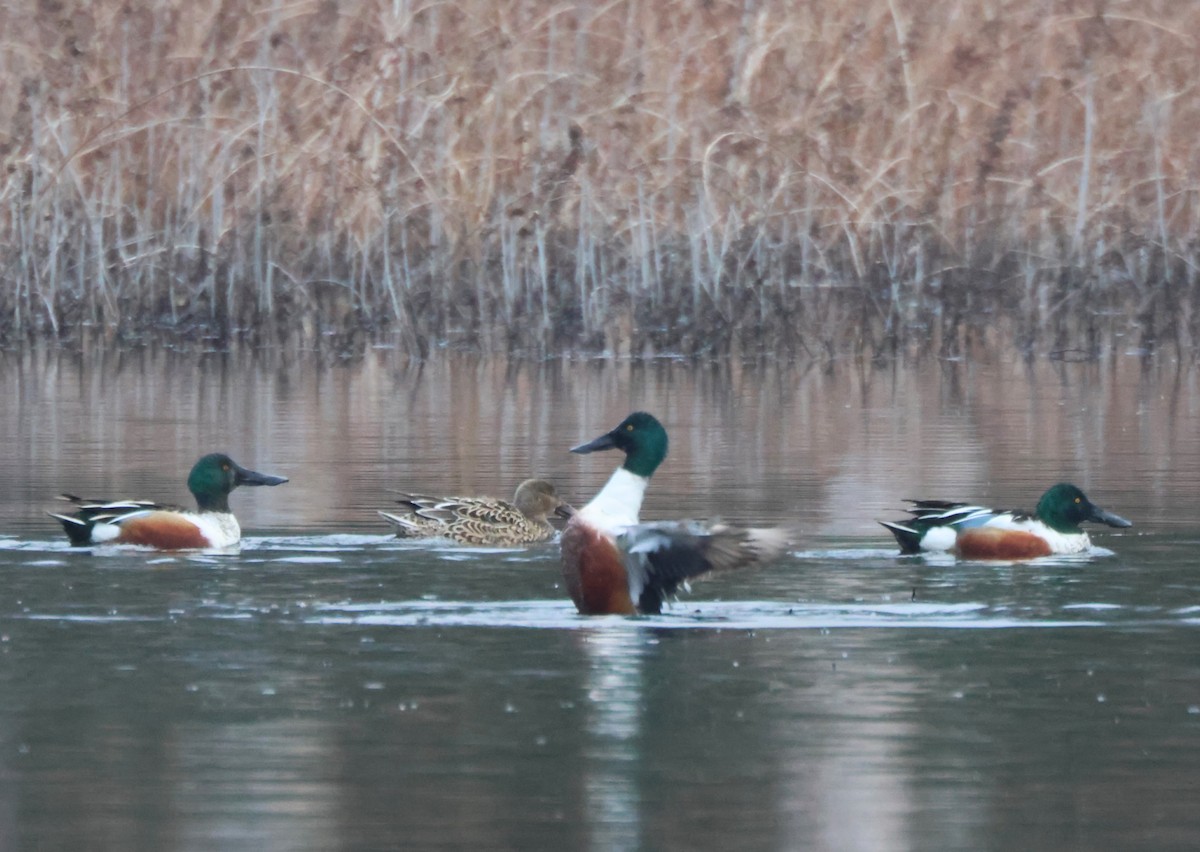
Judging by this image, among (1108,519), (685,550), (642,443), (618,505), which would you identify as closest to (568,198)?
(1108,519)

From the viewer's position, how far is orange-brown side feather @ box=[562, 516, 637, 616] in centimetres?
796

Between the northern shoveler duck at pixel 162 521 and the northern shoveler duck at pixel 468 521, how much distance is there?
659 mm

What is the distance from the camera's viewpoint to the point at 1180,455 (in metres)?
13.4

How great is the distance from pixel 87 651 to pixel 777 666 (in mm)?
1855

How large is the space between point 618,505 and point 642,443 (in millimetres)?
346

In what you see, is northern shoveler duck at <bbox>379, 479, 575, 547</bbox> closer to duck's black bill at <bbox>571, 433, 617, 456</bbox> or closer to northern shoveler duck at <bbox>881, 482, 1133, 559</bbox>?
duck's black bill at <bbox>571, 433, 617, 456</bbox>

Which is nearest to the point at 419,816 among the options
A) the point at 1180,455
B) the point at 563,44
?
the point at 1180,455

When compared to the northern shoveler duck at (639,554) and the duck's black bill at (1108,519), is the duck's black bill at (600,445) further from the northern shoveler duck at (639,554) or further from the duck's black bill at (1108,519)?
the duck's black bill at (1108,519)

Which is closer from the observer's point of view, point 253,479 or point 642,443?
point 642,443

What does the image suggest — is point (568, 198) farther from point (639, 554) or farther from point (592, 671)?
point (592, 671)

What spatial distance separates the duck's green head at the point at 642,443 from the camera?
8328 millimetres

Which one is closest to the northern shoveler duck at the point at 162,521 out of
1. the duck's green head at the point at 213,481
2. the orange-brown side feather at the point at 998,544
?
the duck's green head at the point at 213,481

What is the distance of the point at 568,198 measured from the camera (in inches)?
763

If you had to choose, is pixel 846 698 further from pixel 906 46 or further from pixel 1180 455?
pixel 906 46
